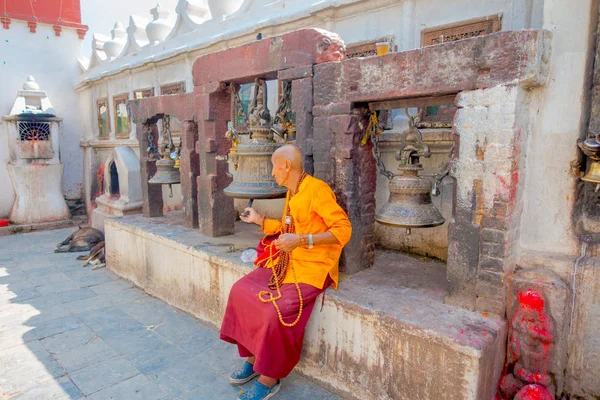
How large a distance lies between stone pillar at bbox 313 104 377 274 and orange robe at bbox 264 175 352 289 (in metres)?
0.39

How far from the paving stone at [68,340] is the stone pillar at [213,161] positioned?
5.68 ft

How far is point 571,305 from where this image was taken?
289 cm

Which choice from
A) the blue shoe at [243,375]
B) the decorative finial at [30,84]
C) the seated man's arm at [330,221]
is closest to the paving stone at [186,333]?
the blue shoe at [243,375]

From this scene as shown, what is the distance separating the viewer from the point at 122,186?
8078mm

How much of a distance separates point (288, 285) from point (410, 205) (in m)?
1.16

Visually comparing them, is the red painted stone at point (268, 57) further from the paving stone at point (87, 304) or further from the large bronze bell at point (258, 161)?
the paving stone at point (87, 304)

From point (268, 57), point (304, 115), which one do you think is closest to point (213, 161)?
point (268, 57)

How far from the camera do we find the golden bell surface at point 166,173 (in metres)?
6.01

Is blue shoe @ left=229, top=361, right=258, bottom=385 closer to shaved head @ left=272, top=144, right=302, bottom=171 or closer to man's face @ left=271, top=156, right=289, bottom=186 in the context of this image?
man's face @ left=271, top=156, right=289, bottom=186

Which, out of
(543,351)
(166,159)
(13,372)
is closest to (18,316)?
(13,372)

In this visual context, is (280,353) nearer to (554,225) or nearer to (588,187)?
(554,225)

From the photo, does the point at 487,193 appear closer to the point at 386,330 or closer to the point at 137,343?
the point at 386,330

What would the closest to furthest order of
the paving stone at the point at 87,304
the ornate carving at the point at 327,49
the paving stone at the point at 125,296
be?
the ornate carving at the point at 327,49 < the paving stone at the point at 87,304 < the paving stone at the point at 125,296

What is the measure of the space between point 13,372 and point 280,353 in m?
2.60
